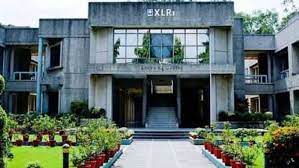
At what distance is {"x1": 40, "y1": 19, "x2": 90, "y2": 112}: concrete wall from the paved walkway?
410 inches

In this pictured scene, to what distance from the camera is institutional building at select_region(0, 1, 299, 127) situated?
23672mm

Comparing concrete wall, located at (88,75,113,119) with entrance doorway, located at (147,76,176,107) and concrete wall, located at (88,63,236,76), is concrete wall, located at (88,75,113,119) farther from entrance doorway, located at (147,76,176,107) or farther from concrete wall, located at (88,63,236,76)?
entrance doorway, located at (147,76,176,107)

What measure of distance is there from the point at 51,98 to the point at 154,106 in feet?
25.4

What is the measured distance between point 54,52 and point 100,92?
5.92m

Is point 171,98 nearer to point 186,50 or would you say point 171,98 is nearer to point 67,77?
point 186,50

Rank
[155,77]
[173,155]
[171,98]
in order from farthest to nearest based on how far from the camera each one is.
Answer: [171,98] < [155,77] < [173,155]

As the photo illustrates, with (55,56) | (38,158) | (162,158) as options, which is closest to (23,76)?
(55,56)

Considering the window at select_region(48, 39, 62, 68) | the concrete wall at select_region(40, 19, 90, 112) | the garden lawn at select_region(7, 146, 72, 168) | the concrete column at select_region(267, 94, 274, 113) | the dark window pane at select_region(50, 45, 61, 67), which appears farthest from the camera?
the concrete column at select_region(267, 94, 274, 113)

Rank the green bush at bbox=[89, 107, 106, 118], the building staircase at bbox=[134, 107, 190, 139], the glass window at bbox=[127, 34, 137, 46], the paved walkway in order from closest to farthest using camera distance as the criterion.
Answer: the paved walkway, the building staircase at bbox=[134, 107, 190, 139], the green bush at bbox=[89, 107, 106, 118], the glass window at bbox=[127, 34, 137, 46]

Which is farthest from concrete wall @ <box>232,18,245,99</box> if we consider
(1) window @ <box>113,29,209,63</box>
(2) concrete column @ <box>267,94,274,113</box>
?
(2) concrete column @ <box>267,94,274,113</box>

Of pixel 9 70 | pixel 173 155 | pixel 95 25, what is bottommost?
pixel 173 155

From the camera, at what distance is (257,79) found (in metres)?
30.0

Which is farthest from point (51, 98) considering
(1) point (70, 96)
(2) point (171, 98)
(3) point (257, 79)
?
(3) point (257, 79)

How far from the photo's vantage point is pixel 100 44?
24.4 m
